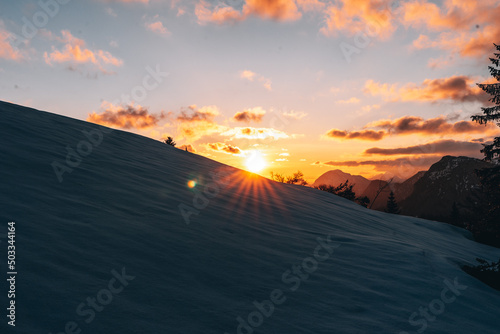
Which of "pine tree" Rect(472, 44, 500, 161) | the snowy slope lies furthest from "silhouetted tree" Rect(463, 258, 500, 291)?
"pine tree" Rect(472, 44, 500, 161)

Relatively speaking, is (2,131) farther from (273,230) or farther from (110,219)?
(273,230)

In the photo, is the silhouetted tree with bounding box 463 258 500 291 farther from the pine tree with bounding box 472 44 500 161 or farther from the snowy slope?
the pine tree with bounding box 472 44 500 161

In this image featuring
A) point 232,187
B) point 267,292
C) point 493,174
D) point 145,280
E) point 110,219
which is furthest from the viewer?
point 493,174

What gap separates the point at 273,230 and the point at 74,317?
3417 mm

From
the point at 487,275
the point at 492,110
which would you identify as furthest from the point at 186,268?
the point at 492,110

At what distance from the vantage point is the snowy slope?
7.81 ft

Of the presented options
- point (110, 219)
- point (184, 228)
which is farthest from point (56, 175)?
point (184, 228)

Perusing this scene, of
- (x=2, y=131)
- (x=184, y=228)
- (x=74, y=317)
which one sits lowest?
(x=74, y=317)

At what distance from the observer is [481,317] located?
3.27 meters

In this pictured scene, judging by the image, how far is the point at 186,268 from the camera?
3188mm

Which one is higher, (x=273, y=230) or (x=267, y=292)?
(x=273, y=230)

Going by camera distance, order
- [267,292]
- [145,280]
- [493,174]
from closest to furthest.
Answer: [145,280], [267,292], [493,174]

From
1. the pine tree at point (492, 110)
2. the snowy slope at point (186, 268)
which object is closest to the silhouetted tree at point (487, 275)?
the snowy slope at point (186, 268)

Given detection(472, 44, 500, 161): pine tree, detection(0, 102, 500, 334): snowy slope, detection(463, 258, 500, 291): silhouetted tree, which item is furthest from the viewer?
detection(472, 44, 500, 161): pine tree
